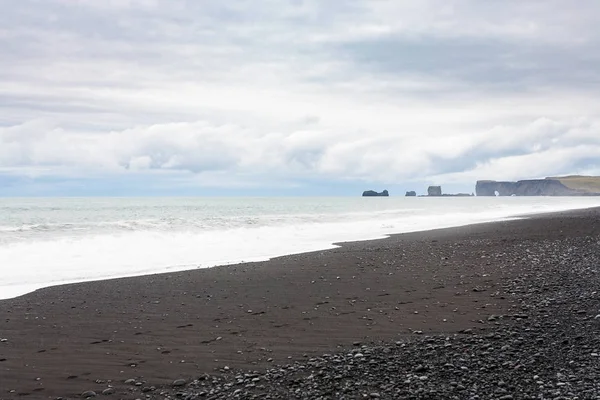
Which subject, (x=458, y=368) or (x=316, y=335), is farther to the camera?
(x=316, y=335)

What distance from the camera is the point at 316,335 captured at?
30.5 ft

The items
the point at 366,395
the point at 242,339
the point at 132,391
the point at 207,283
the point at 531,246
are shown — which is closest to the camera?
the point at 366,395

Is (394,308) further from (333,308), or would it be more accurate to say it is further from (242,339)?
(242,339)

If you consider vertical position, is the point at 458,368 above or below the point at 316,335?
below

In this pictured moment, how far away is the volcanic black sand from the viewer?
6.87 meters

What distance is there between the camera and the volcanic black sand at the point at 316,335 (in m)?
6.87

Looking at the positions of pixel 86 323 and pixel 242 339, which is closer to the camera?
pixel 242 339

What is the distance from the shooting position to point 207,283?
1486cm

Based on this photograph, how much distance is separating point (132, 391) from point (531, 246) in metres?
18.2

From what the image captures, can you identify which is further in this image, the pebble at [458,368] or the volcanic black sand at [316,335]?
the volcanic black sand at [316,335]

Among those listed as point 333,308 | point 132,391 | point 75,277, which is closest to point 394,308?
point 333,308

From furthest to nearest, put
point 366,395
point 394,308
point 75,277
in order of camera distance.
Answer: point 75,277
point 394,308
point 366,395

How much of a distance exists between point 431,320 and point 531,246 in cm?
1324

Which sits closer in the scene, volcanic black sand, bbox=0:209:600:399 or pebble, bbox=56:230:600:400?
pebble, bbox=56:230:600:400
